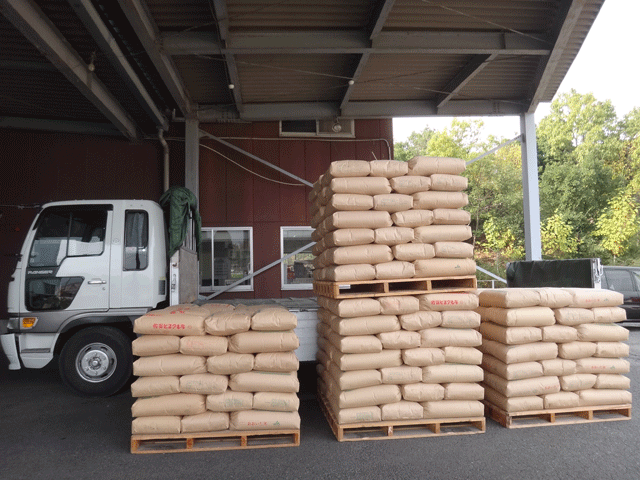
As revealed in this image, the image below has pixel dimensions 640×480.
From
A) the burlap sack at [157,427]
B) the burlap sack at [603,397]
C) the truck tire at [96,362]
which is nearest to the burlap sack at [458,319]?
the burlap sack at [603,397]

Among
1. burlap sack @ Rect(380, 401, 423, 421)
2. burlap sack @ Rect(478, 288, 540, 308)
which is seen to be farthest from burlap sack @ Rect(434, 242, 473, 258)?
burlap sack @ Rect(380, 401, 423, 421)

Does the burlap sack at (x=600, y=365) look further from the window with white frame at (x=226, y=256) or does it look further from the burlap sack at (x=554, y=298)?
the window with white frame at (x=226, y=256)

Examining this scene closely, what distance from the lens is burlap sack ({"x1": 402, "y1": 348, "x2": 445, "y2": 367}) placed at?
4.76m

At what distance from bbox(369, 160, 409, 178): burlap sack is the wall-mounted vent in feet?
22.2

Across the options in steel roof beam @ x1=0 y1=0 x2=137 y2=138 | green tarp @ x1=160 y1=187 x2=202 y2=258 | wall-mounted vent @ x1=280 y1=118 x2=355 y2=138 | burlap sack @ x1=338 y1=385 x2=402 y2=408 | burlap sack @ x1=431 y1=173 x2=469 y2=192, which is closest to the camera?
burlap sack @ x1=338 y1=385 x2=402 y2=408

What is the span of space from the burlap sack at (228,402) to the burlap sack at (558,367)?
10.2 ft

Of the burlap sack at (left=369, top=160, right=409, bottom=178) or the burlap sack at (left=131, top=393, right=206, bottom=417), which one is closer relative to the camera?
the burlap sack at (left=131, top=393, right=206, bottom=417)

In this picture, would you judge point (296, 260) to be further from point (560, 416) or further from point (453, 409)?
point (560, 416)

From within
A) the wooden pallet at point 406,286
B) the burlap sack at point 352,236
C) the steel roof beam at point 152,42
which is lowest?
the wooden pallet at point 406,286

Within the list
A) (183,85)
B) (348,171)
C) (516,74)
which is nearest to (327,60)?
(183,85)

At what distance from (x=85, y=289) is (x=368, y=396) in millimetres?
3842

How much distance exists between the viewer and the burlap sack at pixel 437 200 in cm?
509

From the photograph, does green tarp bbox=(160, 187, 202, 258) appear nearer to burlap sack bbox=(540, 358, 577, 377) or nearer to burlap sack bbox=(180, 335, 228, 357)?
burlap sack bbox=(180, 335, 228, 357)

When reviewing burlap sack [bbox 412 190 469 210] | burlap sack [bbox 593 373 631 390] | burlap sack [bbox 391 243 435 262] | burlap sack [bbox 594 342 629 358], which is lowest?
burlap sack [bbox 593 373 631 390]
